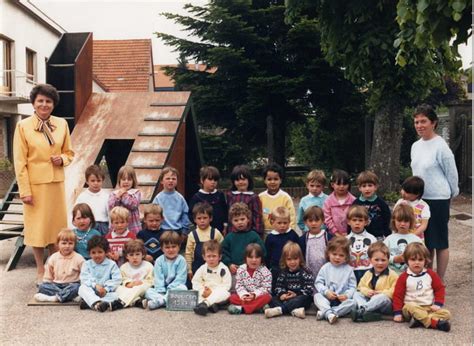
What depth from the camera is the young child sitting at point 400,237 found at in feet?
17.0

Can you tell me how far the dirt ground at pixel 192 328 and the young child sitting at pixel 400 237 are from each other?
1.94ft

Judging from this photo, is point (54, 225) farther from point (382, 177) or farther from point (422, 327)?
point (382, 177)

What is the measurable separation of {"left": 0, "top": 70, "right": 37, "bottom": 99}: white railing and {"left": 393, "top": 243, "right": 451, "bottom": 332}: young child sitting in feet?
59.2

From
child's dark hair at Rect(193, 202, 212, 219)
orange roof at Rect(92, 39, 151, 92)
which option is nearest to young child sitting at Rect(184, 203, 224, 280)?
child's dark hair at Rect(193, 202, 212, 219)

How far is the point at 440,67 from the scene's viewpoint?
37.9 feet

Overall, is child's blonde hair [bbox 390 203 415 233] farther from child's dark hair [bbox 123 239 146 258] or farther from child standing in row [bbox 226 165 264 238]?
child's dark hair [bbox 123 239 146 258]

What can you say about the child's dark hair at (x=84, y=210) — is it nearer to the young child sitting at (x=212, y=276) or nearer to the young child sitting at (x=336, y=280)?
the young child sitting at (x=212, y=276)

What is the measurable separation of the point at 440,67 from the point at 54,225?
8.57 metres

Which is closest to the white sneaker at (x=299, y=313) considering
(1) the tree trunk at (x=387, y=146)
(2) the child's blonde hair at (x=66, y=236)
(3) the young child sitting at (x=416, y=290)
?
(3) the young child sitting at (x=416, y=290)

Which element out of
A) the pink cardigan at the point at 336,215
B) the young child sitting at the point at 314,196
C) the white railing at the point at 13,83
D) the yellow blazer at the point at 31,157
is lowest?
the pink cardigan at the point at 336,215

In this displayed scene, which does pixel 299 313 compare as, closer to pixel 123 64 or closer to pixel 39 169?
pixel 39 169

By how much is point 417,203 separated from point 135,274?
2739mm

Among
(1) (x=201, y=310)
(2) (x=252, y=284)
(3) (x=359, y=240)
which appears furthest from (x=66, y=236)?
(3) (x=359, y=240)

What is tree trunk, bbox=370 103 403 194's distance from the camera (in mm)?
11922
